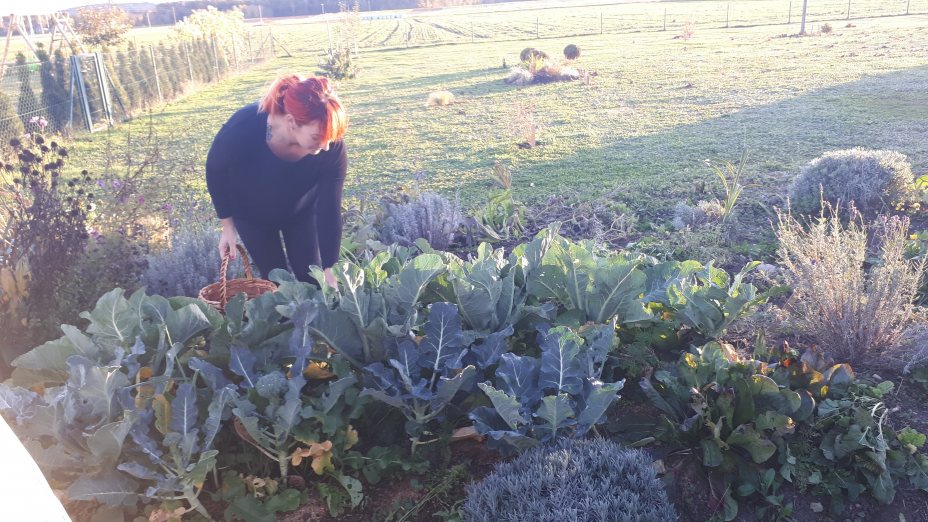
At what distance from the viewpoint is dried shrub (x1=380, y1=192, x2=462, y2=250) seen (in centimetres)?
527

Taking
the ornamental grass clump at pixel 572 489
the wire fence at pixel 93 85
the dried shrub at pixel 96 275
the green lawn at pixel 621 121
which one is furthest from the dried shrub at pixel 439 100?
the ornamental grass clump at pixel 572 489

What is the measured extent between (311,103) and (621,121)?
362 inches

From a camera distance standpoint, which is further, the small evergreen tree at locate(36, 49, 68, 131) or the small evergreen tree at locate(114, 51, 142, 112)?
the small evergreen tree at locate(114, 51, 142, 112)

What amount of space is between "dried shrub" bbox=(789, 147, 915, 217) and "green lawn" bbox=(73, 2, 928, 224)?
777mm

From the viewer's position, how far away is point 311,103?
3.07 metres

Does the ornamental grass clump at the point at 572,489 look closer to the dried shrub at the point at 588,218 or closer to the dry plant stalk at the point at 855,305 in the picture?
the dry plant stalk at the point at 855,305

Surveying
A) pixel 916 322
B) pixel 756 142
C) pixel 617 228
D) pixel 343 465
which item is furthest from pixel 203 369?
pixel 756 142

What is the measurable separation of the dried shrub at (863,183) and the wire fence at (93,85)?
10.4m

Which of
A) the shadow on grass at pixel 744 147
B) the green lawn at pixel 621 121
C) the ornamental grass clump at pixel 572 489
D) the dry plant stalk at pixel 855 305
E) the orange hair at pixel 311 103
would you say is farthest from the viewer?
the green lawn at pixel 621 121

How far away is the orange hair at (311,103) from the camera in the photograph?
121 inches

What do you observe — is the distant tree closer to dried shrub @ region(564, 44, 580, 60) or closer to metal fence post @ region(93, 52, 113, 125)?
metal fence post @ region(93, 52, 113, 125)

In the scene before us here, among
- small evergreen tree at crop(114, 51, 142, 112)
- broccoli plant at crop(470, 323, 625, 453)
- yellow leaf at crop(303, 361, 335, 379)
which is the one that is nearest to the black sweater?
yellow leaf at crop(303, 361, 335, 379)

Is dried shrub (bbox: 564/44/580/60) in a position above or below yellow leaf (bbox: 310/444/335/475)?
above

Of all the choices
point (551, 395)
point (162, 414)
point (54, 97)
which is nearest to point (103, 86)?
point (54, 97)
